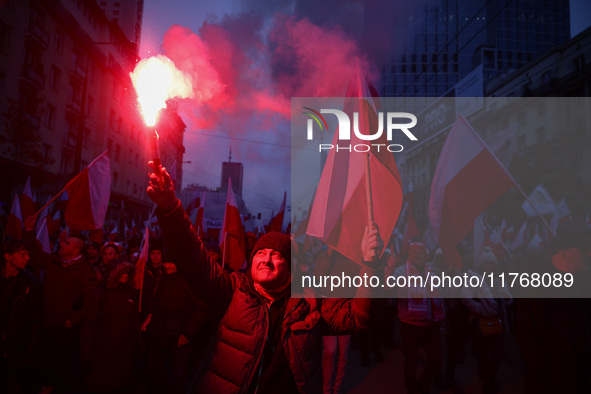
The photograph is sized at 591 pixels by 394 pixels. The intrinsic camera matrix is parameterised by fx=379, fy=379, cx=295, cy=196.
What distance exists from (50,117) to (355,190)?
26301mm

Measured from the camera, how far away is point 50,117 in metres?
24.1

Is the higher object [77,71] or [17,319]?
[77,71]

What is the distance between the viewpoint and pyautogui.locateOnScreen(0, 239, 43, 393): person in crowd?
369 centimetres

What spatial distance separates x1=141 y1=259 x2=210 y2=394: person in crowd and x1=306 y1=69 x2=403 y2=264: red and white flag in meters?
1.72

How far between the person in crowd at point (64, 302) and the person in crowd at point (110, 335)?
0.66 m

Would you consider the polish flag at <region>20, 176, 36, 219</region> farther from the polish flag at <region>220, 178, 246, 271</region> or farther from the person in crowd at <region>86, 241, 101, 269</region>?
the polish flag at <region>220, 178, 246, 271</region>

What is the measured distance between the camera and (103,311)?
4320 millimetres

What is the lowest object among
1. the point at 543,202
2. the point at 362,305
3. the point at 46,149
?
the point at 362,305

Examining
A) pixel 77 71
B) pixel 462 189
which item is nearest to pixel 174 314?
pixel 462 189

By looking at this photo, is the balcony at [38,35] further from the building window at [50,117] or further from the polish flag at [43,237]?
the polish flag at [43,237]

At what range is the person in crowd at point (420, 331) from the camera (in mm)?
4852

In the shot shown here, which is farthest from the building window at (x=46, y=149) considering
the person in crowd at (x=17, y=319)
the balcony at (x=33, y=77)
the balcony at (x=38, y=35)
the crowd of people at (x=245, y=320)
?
the person in crowd at (x=17, y=319)

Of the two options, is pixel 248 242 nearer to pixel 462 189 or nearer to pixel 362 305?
pixel 462 189

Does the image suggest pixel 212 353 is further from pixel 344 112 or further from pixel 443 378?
pixel 443 378
